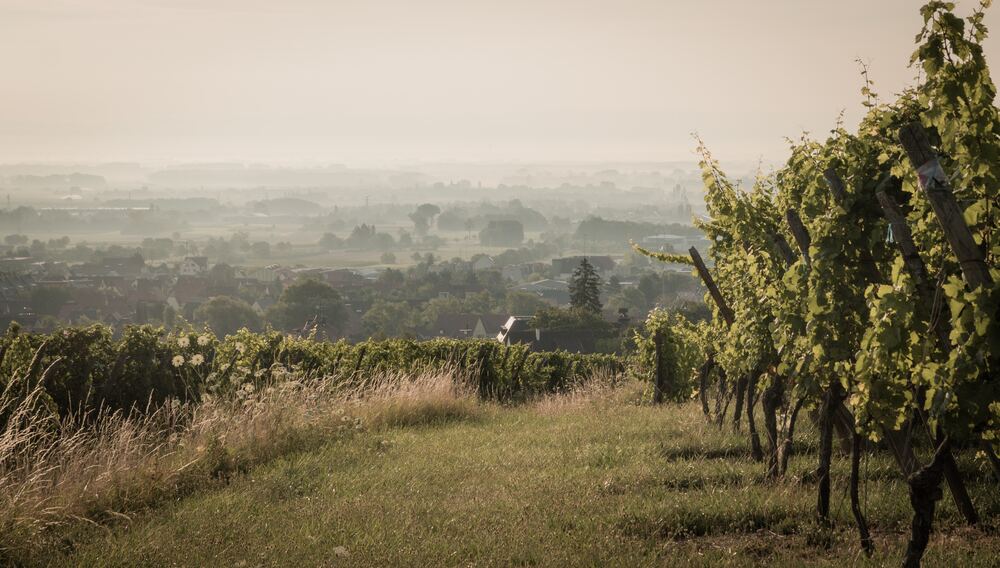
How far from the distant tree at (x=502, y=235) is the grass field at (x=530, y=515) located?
158263 millimetres

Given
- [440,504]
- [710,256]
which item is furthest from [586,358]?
[440,504]

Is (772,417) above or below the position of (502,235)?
above

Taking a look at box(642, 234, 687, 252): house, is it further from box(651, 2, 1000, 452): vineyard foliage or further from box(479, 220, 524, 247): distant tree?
box(651, 2, 1000, 452): vineyard foliage

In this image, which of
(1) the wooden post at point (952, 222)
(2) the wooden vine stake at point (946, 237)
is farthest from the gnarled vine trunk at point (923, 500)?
(1) the wooden post at point (952, 222)

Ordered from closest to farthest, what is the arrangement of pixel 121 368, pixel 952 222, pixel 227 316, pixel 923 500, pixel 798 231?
pixel 952 222 → pixel 923 500 → pixel 798 231 → pixel 121 368 → pixel 227 316

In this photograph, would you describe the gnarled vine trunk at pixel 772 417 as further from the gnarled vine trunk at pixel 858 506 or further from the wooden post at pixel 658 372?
the wooden post at pixel 658 372

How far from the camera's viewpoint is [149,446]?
8094 mm

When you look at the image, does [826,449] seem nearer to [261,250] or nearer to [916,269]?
[916,269]

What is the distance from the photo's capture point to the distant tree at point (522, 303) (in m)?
71.8

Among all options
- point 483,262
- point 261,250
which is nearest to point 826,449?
point 483,262

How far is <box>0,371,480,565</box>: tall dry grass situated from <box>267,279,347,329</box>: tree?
2021 inches

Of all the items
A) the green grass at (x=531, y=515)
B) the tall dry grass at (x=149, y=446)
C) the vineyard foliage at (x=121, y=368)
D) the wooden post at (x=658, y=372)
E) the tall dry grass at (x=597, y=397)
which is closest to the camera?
the green grass at (x=531, y=515)

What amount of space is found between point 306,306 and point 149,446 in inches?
2258

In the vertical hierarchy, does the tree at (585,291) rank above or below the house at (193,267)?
above
